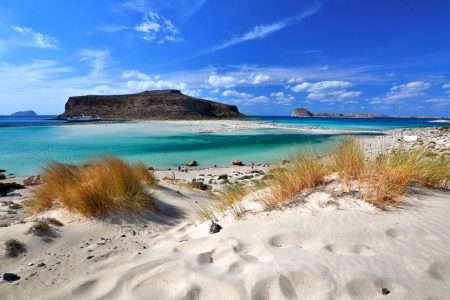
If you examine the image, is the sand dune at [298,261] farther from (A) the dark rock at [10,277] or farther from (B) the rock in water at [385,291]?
(A) the dark rock at [10,277]

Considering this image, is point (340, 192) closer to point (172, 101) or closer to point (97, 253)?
point (97, 253)

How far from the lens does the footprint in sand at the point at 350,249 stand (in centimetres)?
242

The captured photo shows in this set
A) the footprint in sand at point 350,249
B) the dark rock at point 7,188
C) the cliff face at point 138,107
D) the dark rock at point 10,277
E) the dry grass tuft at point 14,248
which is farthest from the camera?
the cliff face at point 138,107

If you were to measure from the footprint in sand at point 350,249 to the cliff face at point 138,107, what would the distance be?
7275 centimetres

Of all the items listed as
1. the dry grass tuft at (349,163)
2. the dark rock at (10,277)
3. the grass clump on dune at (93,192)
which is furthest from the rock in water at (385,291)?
the grass clump on dune at (93,192)

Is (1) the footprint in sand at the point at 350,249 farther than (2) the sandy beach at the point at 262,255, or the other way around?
(1) the footprint in sand at the point at 350,249

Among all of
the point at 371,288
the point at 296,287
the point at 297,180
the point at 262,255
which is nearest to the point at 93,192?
the point at 262,255

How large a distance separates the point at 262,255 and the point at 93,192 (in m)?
2.85

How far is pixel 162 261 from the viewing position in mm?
2684

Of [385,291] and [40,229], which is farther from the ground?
[385,291]

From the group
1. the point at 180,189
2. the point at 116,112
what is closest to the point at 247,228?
the point at 180,189

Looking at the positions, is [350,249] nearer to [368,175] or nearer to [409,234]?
[409,234]

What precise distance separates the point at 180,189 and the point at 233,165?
6273 millimetres

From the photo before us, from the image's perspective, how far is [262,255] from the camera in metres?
2.54
